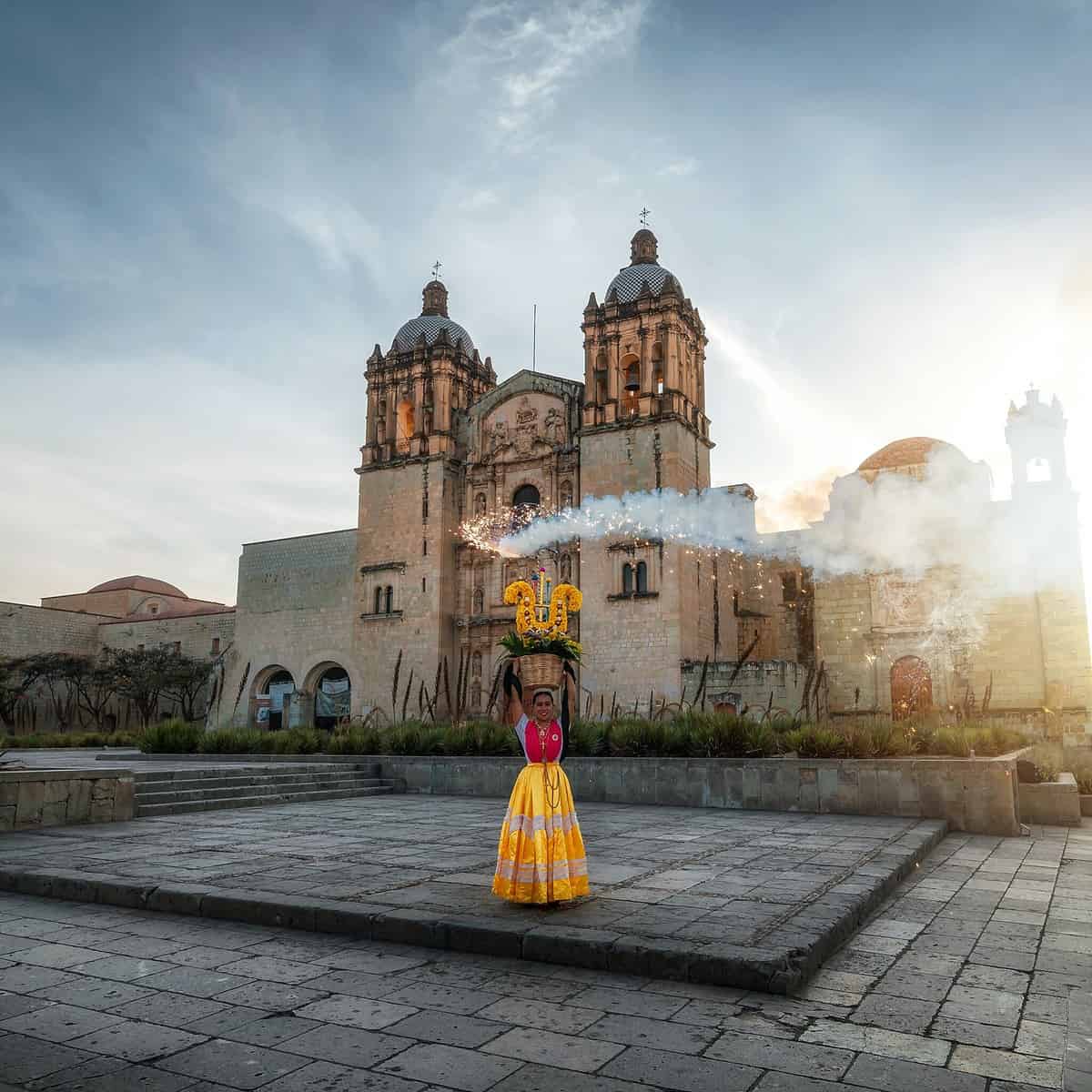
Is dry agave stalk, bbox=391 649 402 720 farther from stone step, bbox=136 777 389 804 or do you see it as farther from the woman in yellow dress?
the woman in yellow dress

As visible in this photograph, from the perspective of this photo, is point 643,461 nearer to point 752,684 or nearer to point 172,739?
point 752,684

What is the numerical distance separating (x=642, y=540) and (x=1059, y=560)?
35.0 feet

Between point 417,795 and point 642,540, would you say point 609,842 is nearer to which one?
point 417,795

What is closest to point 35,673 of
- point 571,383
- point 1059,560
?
point 571,383

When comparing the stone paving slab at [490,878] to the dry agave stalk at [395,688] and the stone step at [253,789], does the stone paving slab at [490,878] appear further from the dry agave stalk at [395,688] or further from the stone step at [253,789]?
the dry agave stalk at [395,688]

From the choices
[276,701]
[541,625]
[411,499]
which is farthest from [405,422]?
[541,625]

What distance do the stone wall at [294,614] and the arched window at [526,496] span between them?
602 centimetres

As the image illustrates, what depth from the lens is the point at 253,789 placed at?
12.2 meters

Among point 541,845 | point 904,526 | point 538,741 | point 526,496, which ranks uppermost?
point 526,496

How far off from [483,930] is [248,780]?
8593mm

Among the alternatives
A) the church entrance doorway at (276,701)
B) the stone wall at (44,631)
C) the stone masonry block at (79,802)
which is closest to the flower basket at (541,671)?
the stone masonry block at (79,802)

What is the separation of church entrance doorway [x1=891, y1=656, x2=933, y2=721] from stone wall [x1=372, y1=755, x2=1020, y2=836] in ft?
48.9

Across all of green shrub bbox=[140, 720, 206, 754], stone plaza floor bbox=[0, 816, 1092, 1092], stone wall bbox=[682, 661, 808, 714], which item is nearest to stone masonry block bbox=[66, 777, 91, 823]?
stone plaza floor bbox=[0, 816, 1092, 1092]

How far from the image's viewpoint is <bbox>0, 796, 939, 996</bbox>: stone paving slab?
4609 mm
